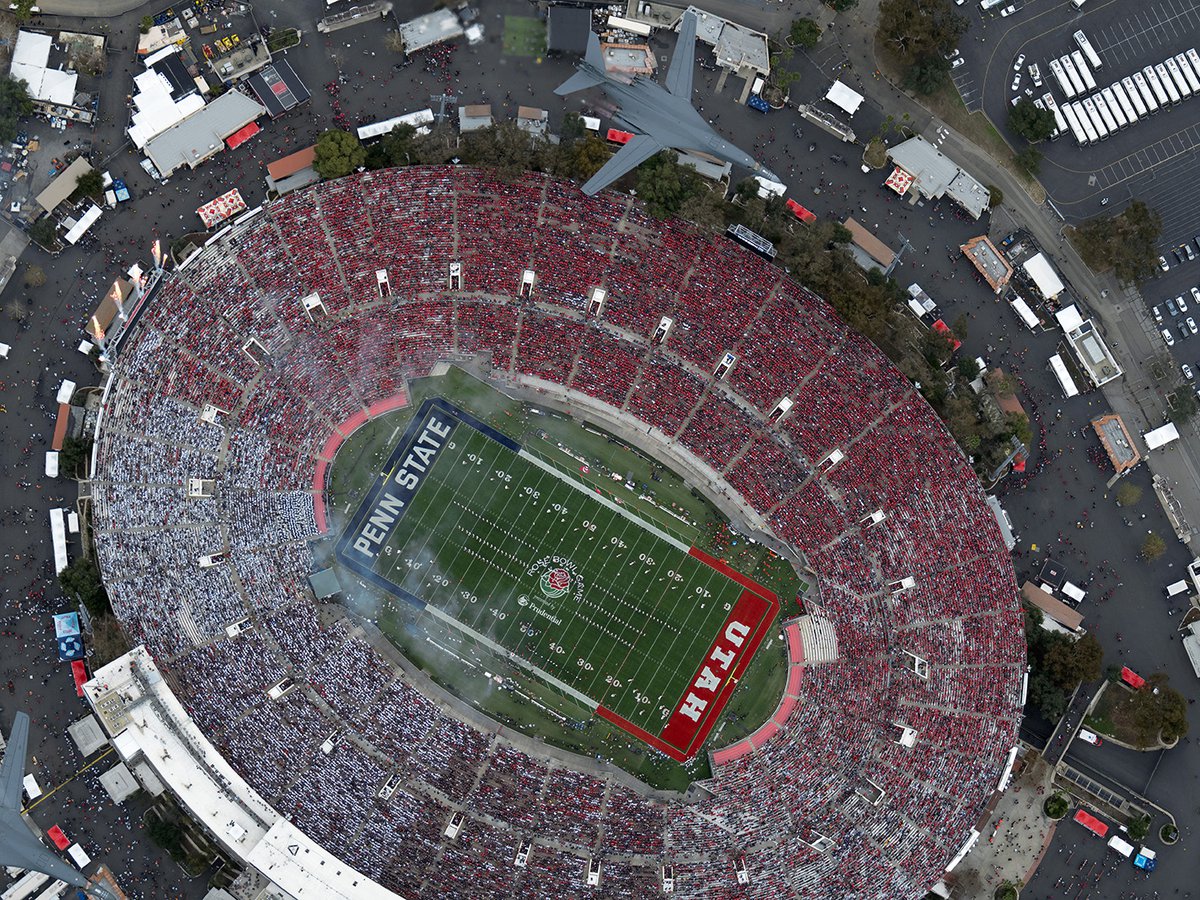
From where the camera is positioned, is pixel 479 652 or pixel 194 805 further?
pixel 479 652

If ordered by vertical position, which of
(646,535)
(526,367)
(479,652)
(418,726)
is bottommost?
(418,726)

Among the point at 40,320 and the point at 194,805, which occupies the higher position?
the point at 40,320

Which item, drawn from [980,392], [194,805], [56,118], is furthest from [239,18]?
[980,392]

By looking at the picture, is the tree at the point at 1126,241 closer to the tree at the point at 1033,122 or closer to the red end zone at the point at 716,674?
the tree at the point at 1033,122

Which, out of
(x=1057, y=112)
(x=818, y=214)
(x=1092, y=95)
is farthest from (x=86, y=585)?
(x=1092, y=95)

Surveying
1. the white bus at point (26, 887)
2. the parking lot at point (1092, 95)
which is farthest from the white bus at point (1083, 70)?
the white bus at point (26, 887)

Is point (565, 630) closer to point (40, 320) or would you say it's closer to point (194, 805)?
point (194, 805)
